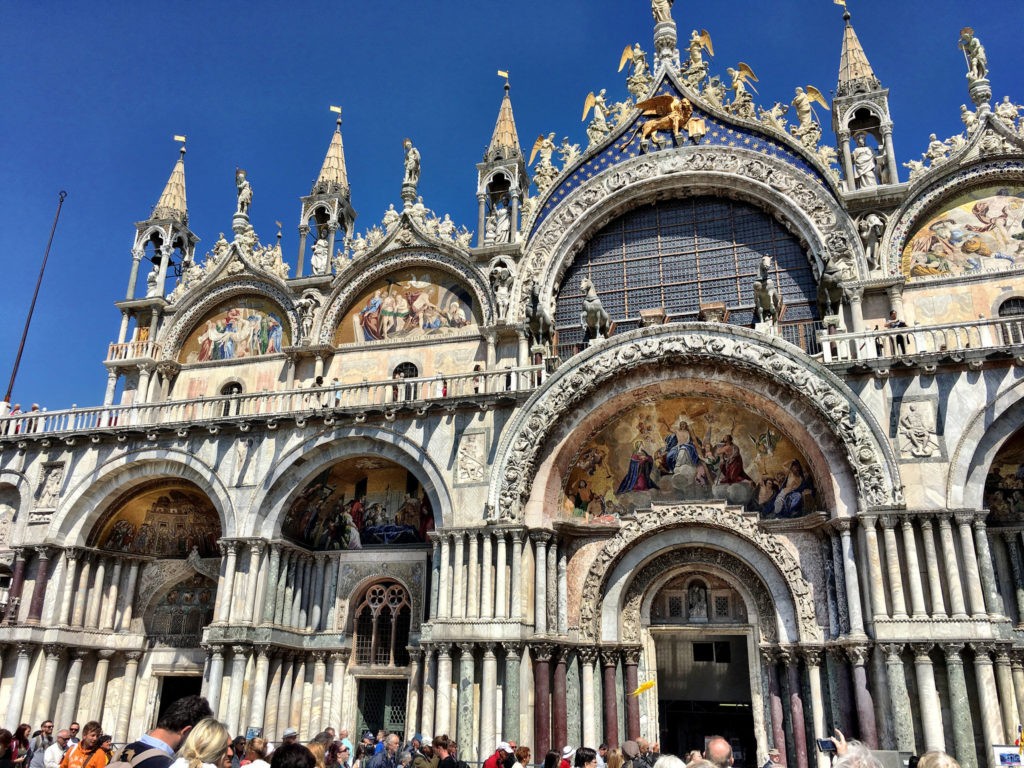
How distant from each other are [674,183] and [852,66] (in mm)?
5924

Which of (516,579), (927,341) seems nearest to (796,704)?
(516,579)

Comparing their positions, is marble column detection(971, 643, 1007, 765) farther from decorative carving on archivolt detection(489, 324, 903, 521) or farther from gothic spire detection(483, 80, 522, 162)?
gothic spire detection(483, 80, 522, 162)

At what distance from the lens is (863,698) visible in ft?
51.1

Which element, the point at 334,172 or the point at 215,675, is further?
the point at 334,172

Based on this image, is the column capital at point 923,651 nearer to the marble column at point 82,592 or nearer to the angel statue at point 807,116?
the angel statue at point 807,116

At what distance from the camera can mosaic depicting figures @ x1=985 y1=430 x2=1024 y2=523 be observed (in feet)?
56.6

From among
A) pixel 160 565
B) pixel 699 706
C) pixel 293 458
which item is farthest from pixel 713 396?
pixel 160 565

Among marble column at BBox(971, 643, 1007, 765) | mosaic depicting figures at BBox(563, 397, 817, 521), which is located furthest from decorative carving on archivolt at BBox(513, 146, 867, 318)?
marble column at BBox(971, 643, 1007, 765)

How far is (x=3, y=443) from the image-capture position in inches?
907

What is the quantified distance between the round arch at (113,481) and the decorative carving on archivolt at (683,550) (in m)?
10.0

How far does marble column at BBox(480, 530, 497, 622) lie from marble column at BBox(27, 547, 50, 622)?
11.6 meters

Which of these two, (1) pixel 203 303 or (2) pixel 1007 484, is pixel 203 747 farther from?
(1) pixel 203 303

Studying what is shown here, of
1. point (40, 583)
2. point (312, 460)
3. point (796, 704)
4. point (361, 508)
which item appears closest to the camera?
point (796, 704)

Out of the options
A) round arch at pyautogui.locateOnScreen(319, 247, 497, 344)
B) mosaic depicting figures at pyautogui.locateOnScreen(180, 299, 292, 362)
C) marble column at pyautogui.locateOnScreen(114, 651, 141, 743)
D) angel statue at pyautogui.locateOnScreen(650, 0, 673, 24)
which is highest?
angel statue at pyautogui.locateOnScreen(650, 0, 673, 24)
